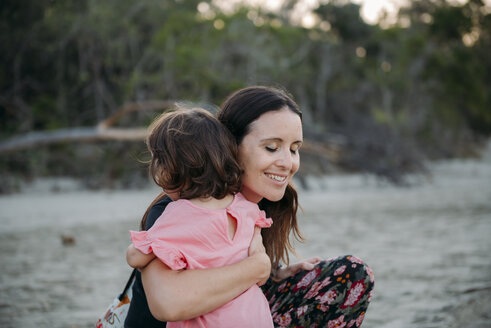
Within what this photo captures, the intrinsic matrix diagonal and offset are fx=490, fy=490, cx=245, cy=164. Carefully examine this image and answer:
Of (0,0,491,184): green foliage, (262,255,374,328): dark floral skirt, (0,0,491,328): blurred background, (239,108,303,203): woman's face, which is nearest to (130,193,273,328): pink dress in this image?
(239,108,303,203): woman's face

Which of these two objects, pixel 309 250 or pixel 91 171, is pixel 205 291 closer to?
pixel 309 250

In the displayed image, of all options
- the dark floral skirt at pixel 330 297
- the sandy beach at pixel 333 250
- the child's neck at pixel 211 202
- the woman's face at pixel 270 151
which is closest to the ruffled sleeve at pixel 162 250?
the child's neck at pixel 211 202

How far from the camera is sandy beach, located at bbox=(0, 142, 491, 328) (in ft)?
9.45

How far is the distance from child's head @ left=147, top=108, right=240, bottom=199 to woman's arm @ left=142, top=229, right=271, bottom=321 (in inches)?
9.2

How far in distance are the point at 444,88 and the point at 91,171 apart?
52.0ft

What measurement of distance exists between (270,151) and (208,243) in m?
0.44

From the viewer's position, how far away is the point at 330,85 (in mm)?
24875

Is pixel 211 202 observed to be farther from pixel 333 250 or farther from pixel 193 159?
pixel 333 250

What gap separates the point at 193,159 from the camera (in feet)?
4.91

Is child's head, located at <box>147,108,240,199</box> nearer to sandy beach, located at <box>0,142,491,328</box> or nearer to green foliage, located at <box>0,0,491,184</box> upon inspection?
green foliage, located at <box>0,0,491,184</box>

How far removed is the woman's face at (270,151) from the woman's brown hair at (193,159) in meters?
0.13

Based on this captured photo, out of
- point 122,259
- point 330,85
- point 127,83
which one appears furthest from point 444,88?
point 122,259

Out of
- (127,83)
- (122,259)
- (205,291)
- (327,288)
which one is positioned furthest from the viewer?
(127,83)

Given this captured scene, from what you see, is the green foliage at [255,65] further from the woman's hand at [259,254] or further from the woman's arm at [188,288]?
the woman's arm at [188,288]
